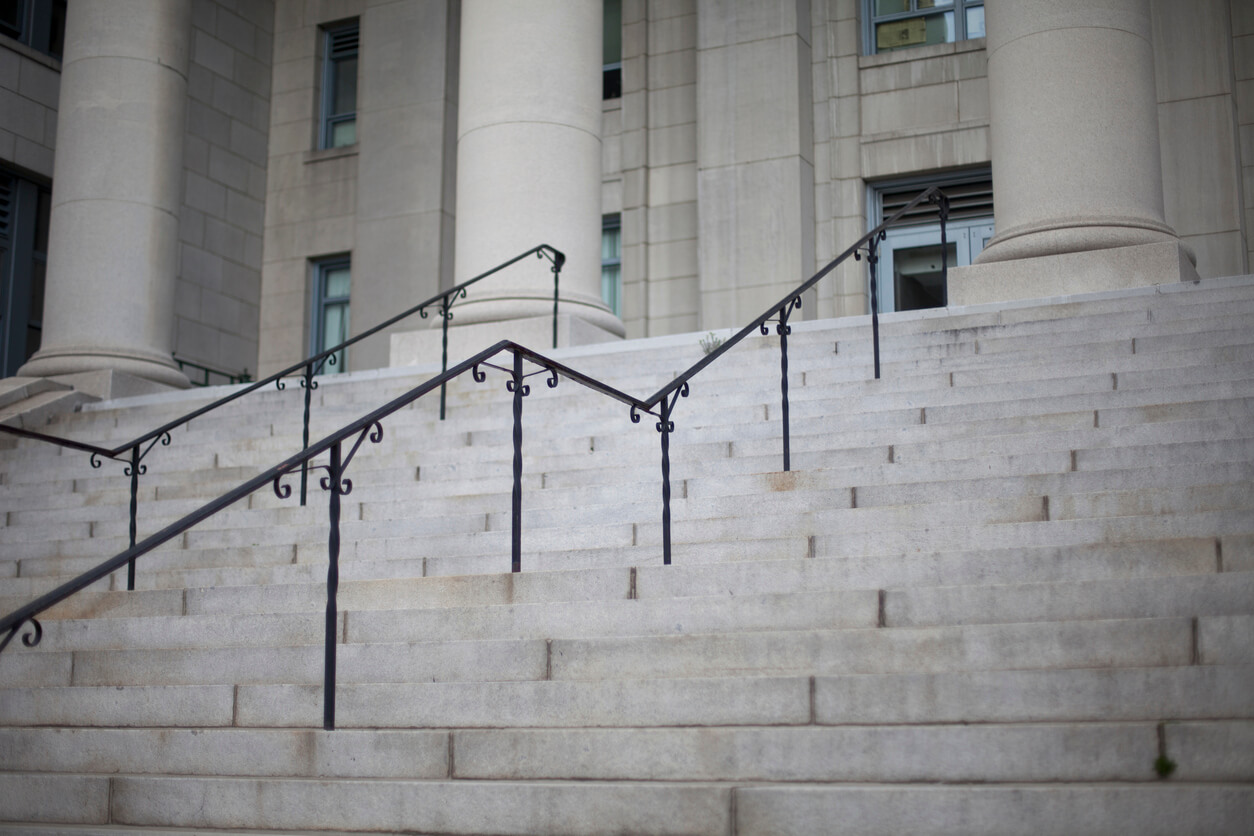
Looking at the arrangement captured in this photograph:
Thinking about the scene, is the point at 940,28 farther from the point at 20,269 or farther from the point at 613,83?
the point at 20,269

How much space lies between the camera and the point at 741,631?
5.48 meters

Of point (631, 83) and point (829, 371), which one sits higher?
point (631, 83)

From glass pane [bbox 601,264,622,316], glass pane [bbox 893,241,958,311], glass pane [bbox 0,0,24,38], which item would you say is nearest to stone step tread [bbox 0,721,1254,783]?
glass pane [bbox 893,241,958,311]

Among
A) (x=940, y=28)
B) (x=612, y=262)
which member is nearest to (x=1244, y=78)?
(x=940, y=28)

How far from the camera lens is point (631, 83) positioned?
19719 millimetres

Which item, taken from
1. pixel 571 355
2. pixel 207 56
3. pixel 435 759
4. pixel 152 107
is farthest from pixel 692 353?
pixel 207 56

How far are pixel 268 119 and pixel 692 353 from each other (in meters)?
13.9

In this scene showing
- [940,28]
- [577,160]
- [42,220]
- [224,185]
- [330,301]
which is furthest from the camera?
[330,301]

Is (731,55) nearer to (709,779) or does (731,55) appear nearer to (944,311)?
(944,311)

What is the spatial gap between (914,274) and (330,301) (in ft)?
30.4

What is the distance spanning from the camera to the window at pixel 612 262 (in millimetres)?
19703

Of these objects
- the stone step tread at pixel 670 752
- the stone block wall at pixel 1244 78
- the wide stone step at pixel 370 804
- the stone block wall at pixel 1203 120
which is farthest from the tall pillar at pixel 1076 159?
the wide stone step at pixel 370 804

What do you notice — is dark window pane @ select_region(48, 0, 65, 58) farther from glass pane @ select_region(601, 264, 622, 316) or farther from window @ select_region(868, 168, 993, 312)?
window @ select_region(868, 168, 993, 312)

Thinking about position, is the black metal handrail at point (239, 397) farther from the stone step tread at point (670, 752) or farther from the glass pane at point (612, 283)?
the glass pane at point (612, 283)
